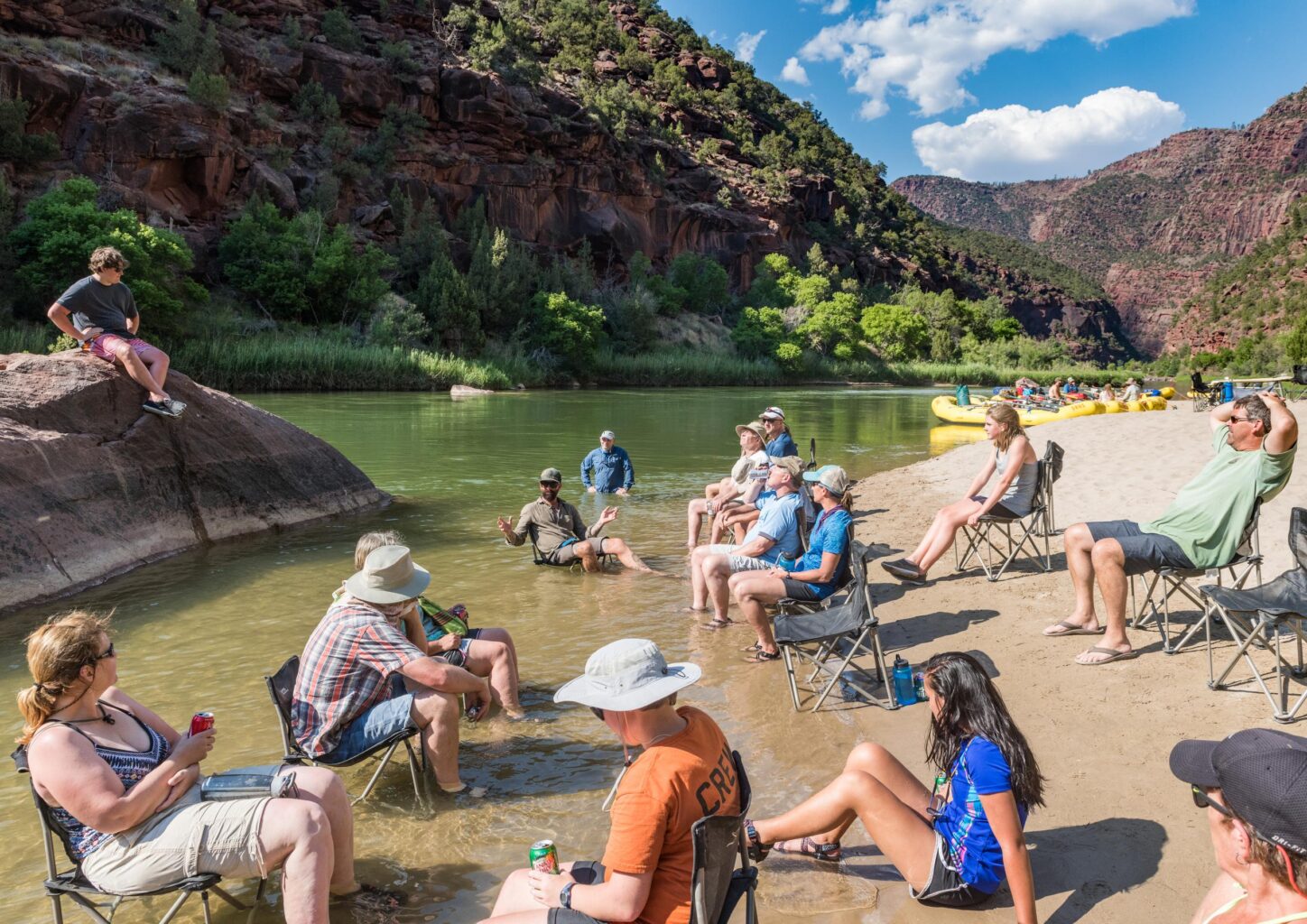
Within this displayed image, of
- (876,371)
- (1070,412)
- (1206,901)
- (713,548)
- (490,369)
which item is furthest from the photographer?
(876,371)

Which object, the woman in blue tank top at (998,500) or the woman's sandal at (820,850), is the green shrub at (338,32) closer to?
the woman in blue tank top at (998,500)

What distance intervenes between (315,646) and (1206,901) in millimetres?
3916

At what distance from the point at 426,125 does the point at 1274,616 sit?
72.5 m

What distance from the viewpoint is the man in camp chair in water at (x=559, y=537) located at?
9688mm

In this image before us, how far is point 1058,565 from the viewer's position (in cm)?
887

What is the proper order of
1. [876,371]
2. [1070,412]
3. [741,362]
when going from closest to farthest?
[1070,412]
[741,362]
[876,371]

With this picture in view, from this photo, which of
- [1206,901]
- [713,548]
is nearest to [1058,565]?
[713,548]

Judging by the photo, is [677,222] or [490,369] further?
[677,222]

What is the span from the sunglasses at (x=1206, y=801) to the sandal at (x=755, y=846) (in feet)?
6.02

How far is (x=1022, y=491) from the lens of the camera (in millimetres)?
8445

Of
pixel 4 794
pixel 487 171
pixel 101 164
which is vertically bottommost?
pixel 4 794

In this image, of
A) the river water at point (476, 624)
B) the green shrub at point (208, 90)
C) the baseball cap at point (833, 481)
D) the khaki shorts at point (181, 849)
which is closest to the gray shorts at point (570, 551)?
the river water at point (476, 624)

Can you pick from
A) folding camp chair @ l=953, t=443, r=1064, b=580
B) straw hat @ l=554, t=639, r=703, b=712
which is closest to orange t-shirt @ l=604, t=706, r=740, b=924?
straw hat @ l=554, t=639, r=703, b=712

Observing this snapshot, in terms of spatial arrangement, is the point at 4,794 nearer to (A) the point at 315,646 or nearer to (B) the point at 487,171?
(A) the point at 315,646
